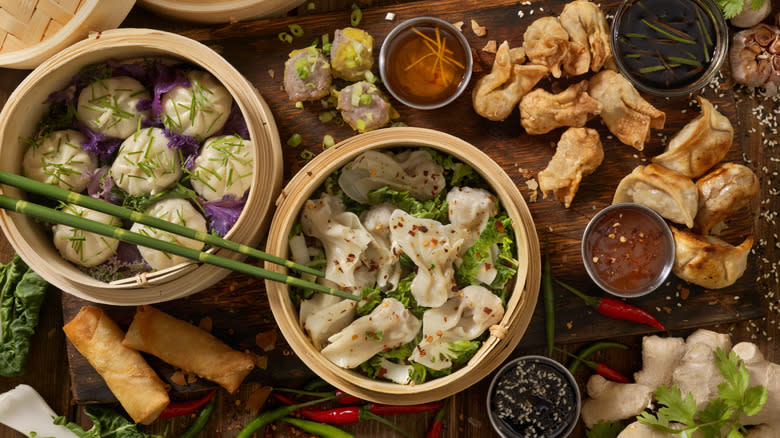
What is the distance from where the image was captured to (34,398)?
3822 mm

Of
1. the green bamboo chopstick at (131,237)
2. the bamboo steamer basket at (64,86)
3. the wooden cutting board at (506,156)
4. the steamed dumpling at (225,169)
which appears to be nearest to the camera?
the green bamboo chopstick at (131,237)

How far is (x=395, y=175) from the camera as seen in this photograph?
331 centimetres

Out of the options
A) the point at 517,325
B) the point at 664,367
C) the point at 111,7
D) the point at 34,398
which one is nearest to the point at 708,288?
the point at 664,367

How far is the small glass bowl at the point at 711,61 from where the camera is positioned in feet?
11.2

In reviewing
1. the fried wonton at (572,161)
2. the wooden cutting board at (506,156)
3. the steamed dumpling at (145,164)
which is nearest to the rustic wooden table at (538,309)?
the wooden cutting board at (506,156)

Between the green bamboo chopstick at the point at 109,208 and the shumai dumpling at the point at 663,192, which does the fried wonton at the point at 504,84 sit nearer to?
the shumai dumpling at the point at 663,192

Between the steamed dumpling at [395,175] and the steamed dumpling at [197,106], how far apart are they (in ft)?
2.32

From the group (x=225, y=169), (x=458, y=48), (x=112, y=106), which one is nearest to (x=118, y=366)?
(x=225, y=169)

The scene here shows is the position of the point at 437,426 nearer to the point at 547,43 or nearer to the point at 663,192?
the point at 663,192

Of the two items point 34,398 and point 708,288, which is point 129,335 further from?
point 708,288

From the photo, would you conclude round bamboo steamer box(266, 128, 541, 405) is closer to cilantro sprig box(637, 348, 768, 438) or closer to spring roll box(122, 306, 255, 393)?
spring roll box(122, 306, 255, 393)

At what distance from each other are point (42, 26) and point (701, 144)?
359cm

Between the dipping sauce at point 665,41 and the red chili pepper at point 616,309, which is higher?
the dipping sauce at point 665,41

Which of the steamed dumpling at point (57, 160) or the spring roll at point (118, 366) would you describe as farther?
the spring roll at point (118, 366)
